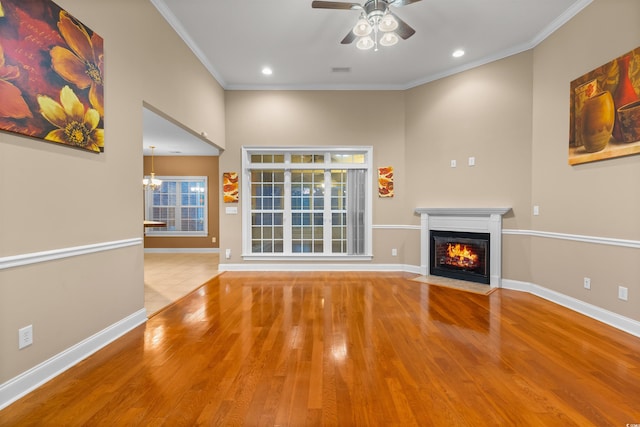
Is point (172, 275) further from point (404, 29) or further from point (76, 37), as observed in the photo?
point (404, 29)

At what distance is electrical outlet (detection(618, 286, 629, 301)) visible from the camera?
112 inches

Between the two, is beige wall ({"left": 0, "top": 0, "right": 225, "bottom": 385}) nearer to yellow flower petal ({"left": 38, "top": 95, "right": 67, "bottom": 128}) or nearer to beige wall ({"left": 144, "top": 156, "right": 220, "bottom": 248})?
yellow flower petal ({"left": 38, "top": 95, "right": 67, "bottom": 128})

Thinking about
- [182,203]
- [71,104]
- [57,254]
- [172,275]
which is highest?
[71,104]

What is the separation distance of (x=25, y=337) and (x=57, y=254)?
1.83ft

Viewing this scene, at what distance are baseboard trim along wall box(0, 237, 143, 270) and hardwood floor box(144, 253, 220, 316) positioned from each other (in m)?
1.08

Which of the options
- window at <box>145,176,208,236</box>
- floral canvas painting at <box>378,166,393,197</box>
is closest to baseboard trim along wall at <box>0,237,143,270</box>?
floral canvas painting at <box>378,166,393,197</box>

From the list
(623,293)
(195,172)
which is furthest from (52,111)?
(195,172)

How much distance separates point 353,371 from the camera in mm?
2113

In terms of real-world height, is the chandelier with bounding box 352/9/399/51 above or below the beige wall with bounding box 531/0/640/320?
above

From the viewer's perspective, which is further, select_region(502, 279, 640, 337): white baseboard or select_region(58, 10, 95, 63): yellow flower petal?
select_region(502, 279, 640, 337): white baseboard

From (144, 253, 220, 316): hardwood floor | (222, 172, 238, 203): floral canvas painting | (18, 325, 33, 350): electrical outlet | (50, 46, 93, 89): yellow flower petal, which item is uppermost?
(50, 46, 93, 89): yellow flower petal

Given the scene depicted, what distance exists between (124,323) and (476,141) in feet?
17.3

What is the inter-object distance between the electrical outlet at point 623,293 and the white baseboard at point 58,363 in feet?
16.4

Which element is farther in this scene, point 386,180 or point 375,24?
point 386,180
